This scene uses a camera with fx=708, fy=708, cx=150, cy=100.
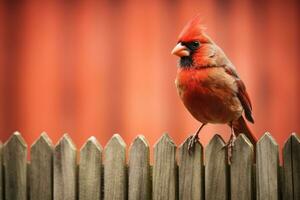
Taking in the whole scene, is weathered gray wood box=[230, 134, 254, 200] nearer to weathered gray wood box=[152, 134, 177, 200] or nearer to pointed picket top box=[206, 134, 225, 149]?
pointed picket top box=[206, 134, 225, 149]

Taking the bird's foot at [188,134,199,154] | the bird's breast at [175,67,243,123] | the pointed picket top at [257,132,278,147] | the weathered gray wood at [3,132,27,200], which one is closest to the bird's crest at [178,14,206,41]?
the bird's breast at [175,67,243,123]

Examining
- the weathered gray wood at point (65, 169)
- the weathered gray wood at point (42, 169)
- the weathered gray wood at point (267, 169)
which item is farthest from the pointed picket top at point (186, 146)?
the weathered gray wood at point (42, 169)

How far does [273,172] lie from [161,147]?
0.51 meters

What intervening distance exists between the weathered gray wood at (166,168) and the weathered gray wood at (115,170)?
0.51 feet

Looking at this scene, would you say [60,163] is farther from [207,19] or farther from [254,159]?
[207,19]

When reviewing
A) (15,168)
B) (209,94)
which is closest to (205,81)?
(209,94)

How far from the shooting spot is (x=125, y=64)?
5.25m

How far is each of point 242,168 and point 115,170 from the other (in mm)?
576

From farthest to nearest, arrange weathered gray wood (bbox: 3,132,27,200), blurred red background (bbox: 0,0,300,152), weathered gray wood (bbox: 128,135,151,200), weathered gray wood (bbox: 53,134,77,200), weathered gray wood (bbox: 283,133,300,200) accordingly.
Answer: blurred red background (bbox: 0,0,300,152) → weathered gray wood (bbox: 3,132,27,200) → weathered gray wood (bbox: 53,134,77,200) → weathered gray wood (bbox: 128,135,151,200) → weathered gray wood (bbox: 283,133,300,200)

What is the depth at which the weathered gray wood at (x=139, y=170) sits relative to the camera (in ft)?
10.3

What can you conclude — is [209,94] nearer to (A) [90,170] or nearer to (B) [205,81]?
(B) [205,81]

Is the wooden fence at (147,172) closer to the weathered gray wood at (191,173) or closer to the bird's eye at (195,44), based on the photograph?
the weathered gray wood at (191,173)

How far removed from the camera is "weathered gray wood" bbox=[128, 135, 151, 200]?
314 centimetres

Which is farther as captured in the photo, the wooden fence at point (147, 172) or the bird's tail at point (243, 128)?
the bird's tail at point (243, 128)
